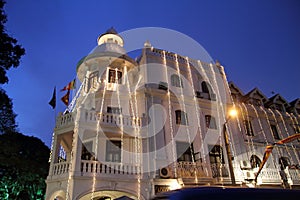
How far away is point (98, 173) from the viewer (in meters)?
13.0

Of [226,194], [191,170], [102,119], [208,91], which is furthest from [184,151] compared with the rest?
[226,194]

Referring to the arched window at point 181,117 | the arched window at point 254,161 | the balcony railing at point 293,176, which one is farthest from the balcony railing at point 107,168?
the balcony railing at point 293,176

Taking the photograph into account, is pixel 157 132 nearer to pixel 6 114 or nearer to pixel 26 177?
pixel 6 114

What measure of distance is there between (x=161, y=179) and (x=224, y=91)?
11737mm

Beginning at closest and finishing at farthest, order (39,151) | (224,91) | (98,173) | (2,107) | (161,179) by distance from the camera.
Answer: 1. (2,107)
2. (98,173)
3. (161,179)
4. (224,91)
5. (39,151)

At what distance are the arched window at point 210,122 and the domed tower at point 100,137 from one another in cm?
639

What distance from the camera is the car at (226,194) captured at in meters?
3.37

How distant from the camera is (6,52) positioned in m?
10.8

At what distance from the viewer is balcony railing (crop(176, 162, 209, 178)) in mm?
15477

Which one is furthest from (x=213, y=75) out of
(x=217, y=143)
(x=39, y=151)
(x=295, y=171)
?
(x=39, y=151)

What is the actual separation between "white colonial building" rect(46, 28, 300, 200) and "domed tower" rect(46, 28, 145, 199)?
6 cm

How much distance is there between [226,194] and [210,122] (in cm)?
1646

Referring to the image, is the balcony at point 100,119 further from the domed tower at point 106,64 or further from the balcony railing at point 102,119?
the domed tower at point 106,64

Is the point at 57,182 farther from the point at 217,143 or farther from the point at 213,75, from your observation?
the point at 213,75
